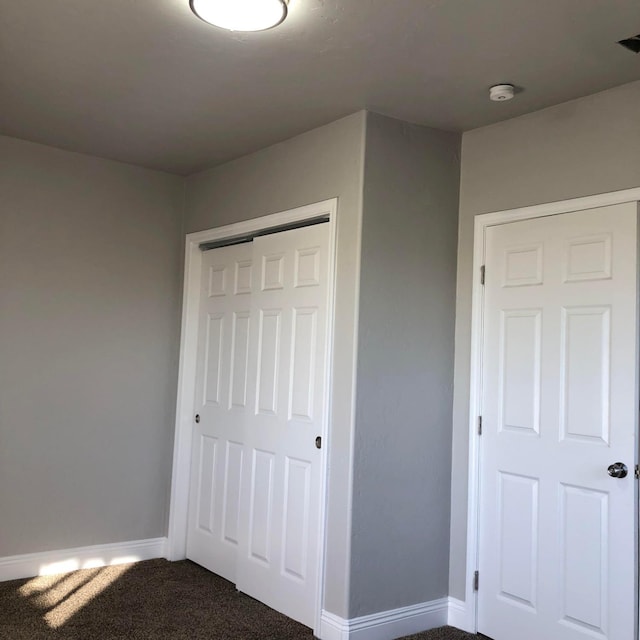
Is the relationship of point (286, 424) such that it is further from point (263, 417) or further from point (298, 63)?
point (298, 63)

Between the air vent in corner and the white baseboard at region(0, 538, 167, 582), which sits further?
the white baseboard at region(0, 538, 167, 582)

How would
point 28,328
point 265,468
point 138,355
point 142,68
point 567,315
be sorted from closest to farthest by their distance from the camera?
1. point 142,68
2. point 567,315
3. point 265,468
4. point 28,328
5. point 138,355

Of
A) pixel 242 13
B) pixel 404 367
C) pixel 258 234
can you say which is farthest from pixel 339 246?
pixel 242 13

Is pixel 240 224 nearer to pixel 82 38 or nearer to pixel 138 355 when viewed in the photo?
pixel 138 355

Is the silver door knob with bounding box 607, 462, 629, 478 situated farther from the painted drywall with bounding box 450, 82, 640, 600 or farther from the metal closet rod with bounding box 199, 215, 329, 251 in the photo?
the metal closet rod with bounding box 199, 215, 329, 251

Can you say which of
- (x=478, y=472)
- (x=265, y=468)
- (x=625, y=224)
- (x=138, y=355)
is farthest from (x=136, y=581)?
(x=625, y=224)

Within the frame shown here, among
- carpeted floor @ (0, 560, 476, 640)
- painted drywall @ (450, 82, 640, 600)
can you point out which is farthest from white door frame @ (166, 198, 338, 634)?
painted drywall @ (450, 82, 640, 600)

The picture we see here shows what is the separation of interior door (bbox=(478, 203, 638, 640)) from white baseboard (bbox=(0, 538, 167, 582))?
82.8 inches

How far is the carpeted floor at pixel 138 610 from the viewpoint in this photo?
3.15 m

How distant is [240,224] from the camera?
396cm

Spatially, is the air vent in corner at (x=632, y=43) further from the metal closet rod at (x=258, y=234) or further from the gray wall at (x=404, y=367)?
the metal closet rod at (x=258, y=234)

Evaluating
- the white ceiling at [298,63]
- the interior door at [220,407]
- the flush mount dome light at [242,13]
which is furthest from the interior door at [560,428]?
the flush mount dome light at [242,13]

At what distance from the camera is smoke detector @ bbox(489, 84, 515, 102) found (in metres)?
2.84

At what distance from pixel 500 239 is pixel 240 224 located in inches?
58.7
